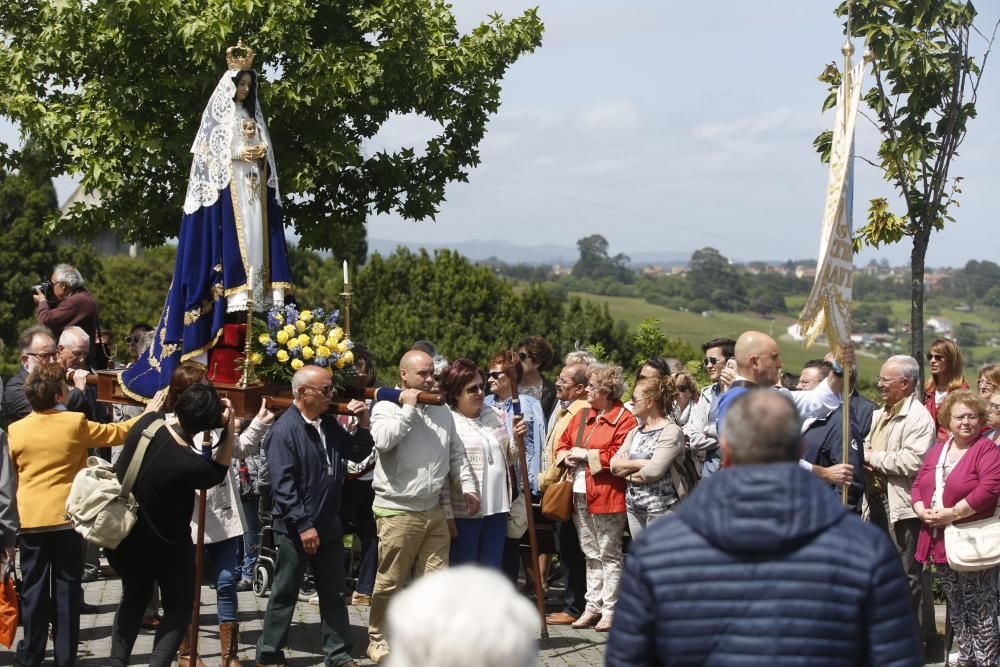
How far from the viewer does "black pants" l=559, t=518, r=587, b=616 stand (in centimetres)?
1083

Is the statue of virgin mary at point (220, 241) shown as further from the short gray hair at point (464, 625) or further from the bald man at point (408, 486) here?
the short gray hair at point (464, 625)

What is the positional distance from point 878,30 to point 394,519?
686cm

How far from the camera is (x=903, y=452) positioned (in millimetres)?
9359

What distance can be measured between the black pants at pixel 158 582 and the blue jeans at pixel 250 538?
366 cm

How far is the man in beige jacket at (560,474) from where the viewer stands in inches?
422

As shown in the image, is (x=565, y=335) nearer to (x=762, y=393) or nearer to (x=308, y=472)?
(x=308, y=472)

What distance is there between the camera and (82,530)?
7480 mm

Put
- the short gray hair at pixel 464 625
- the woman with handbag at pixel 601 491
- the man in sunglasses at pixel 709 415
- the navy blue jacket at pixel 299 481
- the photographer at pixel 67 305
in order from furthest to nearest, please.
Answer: the photographer at pixel 67 305 → the woman with handbag at pixel 601 491 → the man in sunglasses at pixel 709 415 → the navy blue jacket at pixel 299 481 → the short gray hair at pixel 464 625

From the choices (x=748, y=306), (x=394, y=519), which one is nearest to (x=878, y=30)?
(x=394, y=519)

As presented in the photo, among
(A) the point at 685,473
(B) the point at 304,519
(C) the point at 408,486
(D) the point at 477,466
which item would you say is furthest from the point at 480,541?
(B) the point at 304,519

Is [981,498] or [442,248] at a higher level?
[442,248]

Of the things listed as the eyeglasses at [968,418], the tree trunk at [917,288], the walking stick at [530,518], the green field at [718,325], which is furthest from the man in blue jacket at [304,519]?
the green field at [718,325]

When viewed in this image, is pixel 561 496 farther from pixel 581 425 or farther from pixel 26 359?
pixel 26 359

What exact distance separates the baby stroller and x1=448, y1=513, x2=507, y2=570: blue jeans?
5.75 feet
